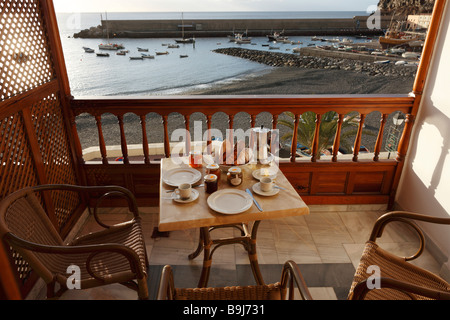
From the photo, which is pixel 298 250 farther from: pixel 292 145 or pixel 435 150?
pixel 435 150

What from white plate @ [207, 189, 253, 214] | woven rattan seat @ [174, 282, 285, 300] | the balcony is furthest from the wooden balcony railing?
woven rattan seat @ [174, 282, 285, 300]

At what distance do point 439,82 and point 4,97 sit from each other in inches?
122

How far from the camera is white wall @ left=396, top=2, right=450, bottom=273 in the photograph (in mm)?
2295

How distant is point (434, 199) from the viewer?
242 centimetres

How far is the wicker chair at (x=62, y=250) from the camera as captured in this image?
1428 mm

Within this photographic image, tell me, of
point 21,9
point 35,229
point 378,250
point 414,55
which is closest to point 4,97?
point 21,9

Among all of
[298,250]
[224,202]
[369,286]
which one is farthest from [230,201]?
[298,250]

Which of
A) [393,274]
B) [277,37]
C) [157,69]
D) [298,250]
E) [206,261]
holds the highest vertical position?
[393,274]

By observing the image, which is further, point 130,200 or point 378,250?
point 130,200

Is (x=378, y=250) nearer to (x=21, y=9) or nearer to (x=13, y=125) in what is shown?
(x=13, y=125)

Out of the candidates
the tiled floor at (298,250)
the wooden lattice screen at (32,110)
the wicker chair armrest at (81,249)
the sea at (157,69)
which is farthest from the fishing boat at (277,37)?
the wicker chair armrest at (81,249)

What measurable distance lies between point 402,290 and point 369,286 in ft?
0.41

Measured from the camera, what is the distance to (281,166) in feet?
9.12
